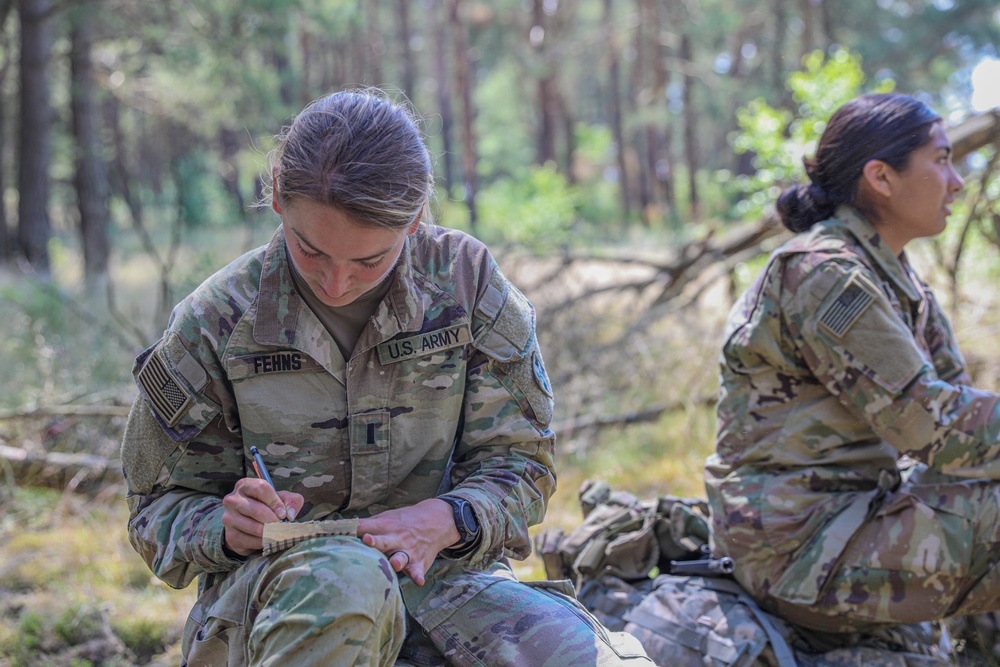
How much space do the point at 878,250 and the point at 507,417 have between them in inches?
51.0

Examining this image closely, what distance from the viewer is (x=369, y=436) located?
1.99 meters

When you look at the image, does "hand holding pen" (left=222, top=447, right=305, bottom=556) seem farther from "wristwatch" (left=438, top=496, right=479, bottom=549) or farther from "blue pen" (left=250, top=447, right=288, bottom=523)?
"wristwatch" (left=438, top=496, right=479, bottom=549)

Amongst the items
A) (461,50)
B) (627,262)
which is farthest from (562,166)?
(627,262)

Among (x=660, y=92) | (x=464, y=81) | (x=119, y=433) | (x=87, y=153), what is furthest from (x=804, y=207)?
(x=660, y=92)

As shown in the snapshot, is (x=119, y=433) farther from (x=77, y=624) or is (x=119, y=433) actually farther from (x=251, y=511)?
(x=251, y=511)

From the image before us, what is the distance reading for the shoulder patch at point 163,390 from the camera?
1.89 meters

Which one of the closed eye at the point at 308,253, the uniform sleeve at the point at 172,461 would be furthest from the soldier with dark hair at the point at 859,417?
the uniform sleeve at the point at 172,461

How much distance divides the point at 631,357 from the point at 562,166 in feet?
105

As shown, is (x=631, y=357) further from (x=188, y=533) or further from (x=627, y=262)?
(x=188, y=533)

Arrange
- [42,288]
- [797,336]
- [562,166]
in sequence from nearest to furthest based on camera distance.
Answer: [797,336] < [42,288] < [562,166]

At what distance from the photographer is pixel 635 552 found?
2891 millimetres

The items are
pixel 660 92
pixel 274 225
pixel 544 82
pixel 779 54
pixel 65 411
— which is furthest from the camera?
pixel 544 82

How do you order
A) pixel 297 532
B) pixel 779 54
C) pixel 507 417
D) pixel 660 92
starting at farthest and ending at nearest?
pixel 660 92 < pixel 779 54 < pixel 507 417 < pixel 297 532

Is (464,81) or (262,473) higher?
(464,81)
